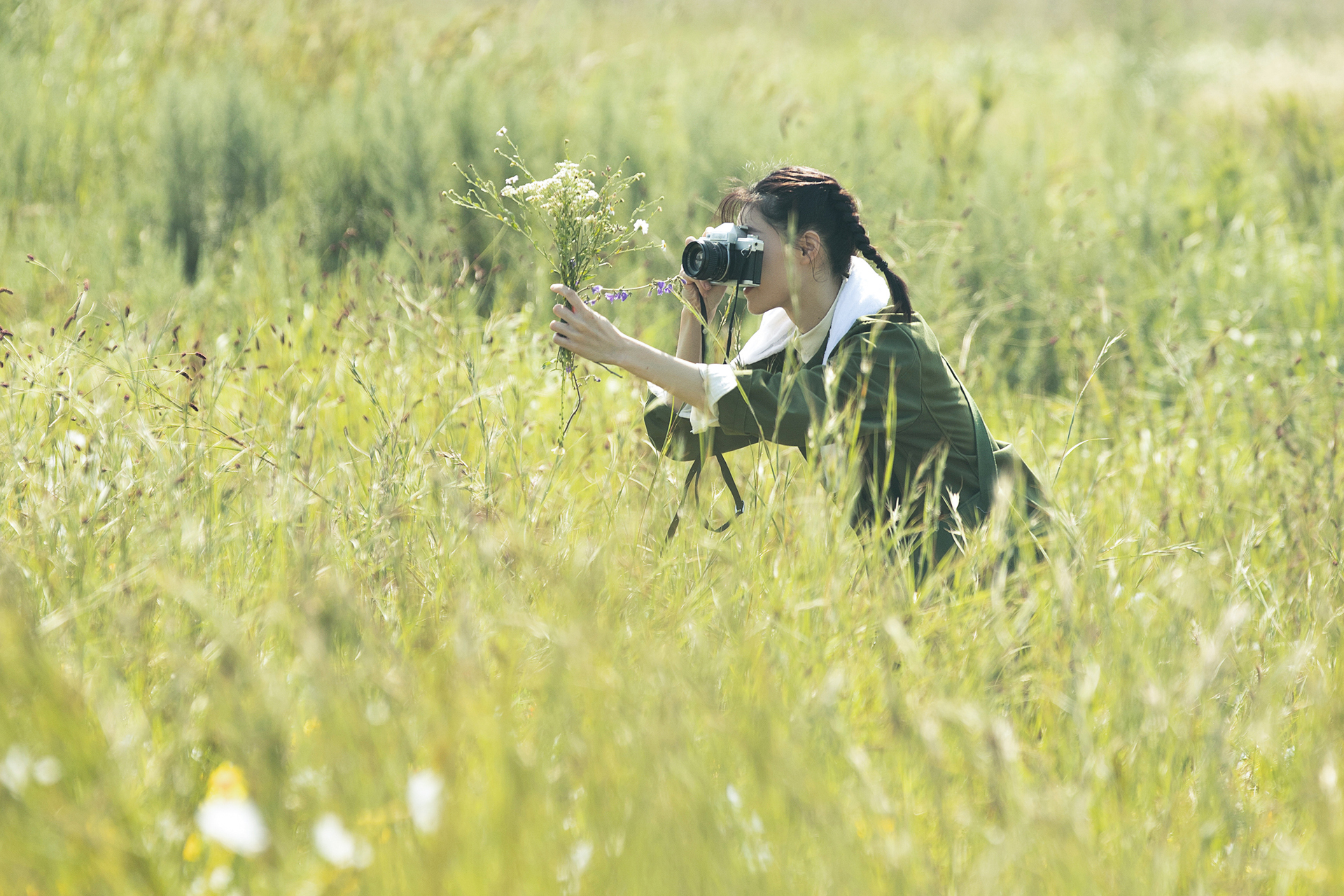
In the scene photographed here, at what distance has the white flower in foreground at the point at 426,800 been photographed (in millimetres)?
998

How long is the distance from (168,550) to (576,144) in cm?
373

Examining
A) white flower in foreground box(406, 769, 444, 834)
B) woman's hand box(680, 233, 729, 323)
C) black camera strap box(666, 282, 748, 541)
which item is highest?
woman's hand box(680, 233, 729, 323)

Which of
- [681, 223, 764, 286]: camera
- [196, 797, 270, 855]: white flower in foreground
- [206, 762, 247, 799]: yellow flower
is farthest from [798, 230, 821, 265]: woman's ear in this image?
[196, 797, 270, 855]: white flower in foreground

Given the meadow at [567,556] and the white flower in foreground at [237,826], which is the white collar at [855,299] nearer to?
the meadow at [567,556]

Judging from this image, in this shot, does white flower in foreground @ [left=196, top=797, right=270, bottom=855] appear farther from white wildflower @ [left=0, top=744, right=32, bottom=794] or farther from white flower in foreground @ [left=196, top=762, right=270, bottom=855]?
white wildflower @ [left=0, top=744, right=32, bottom=794]

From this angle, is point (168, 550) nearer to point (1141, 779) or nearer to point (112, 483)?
point (112, 483)

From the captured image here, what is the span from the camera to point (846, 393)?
2.23m

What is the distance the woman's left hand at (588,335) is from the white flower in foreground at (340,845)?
118cm

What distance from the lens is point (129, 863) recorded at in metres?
1.13

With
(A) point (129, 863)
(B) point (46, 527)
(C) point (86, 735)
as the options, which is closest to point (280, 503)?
(B) point (46, 527)

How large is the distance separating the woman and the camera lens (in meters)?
0.11

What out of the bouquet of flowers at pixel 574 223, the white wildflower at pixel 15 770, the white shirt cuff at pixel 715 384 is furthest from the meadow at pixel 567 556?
the bouquet of flowers at pixel 574 223

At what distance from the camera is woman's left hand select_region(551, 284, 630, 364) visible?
2.12m

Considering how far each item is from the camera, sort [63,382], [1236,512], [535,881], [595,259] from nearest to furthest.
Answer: [535,881] → [595,259] → [63,382] → [1236,512]
